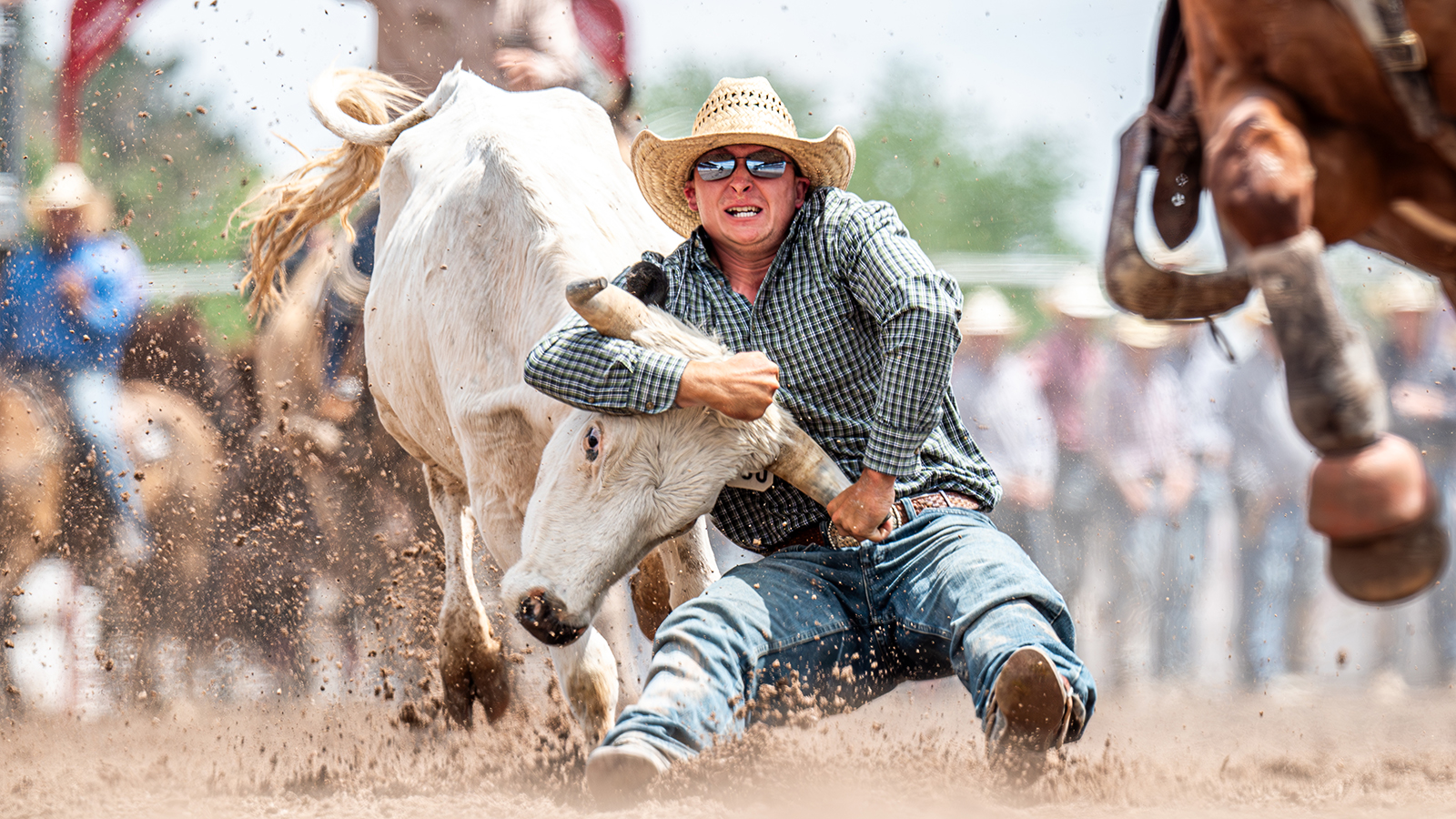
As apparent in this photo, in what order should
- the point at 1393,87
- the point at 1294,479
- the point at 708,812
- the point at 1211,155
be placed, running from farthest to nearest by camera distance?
the point at 1294,479 < the point at 708,812 < the point at 1211,155 < the point at 1393,87

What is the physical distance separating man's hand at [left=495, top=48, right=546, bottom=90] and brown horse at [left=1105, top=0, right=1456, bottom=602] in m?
4.29

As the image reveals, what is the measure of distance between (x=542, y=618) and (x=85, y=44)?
526 centimetres

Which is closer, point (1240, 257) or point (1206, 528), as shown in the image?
point (1240, 257)

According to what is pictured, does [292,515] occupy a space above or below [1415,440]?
below

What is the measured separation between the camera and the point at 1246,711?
18.1ft

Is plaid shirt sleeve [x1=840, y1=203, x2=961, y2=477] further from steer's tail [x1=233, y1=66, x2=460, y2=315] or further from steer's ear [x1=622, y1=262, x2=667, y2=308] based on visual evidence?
steer's tail [x1=233, y1=66, x2=460, y2=315]

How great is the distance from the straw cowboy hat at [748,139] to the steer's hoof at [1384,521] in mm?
1746

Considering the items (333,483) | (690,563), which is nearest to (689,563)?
(690,563)

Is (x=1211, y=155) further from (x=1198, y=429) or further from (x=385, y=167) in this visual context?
(x=1198, y=429)

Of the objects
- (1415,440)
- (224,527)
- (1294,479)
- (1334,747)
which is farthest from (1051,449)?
(224,527)

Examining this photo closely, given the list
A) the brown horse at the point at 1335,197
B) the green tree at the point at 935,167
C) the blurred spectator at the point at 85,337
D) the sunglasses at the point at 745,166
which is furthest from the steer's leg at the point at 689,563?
the green tree at the point at 935,167

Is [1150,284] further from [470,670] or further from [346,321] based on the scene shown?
[346,321]

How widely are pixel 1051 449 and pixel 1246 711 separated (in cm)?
135

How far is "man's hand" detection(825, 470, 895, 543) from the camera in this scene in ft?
9.21
